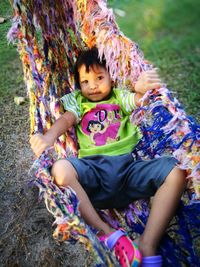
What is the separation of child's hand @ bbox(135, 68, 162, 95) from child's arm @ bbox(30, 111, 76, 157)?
290mm

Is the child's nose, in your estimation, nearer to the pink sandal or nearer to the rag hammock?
the rag hammock

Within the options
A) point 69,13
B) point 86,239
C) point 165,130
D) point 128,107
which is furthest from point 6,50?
point 86,239

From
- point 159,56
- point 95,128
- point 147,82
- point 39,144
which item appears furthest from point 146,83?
point 159,56

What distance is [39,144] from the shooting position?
1.53m

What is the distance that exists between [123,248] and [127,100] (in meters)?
0.64

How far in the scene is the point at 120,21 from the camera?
2957mm

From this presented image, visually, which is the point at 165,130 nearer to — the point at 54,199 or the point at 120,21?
the point at 54,199

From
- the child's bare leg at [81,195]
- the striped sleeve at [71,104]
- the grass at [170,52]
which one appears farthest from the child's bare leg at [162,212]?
the grass at [170,52]

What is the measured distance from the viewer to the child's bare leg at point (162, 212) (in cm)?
Result: 137

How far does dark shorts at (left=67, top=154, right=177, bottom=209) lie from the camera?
1508mm

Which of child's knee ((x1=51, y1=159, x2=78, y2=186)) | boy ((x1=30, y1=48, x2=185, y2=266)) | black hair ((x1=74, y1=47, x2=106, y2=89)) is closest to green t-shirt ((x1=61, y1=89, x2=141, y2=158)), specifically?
boy ((x1=30, y1=48, x2=185, y2=266))

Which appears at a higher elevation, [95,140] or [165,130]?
[165,130]

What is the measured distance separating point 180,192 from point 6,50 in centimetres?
209

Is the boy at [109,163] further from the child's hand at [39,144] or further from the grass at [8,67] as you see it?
the grass at [8,67]
